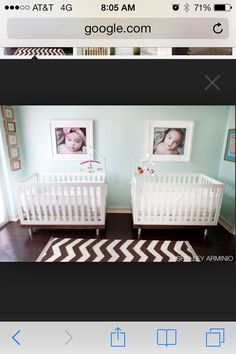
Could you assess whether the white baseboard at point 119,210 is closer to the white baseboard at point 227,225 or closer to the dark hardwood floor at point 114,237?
the dark hardwood floor at point 114,237

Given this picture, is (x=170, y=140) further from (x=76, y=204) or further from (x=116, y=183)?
(x=76, y=204)

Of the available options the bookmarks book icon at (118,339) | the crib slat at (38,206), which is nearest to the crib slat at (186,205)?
the bookmarks book icon at (118,339)

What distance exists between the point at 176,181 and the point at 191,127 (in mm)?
219

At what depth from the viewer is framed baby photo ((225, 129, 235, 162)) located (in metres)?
0.49

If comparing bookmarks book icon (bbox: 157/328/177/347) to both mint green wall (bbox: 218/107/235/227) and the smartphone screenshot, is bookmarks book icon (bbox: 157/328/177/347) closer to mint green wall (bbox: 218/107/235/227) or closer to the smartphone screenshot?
the smartphone screenshot

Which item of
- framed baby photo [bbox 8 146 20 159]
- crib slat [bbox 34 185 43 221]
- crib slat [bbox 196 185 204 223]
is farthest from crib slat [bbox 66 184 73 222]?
crib slat [bbox 196 185 204 223]

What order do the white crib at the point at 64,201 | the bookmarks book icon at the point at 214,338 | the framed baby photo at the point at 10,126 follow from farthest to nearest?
the white crib at the point at 64,201
the framed baby photo at the point at 10,126
the bookmarks book icon at the point at 214,338

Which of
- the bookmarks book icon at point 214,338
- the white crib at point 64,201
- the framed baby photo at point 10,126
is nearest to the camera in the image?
the bookmarks book icon at point 214,338

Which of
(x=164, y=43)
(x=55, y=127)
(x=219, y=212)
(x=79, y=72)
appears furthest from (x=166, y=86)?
(x=219, y=212)

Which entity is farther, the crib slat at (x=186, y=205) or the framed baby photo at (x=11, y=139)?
the crib slat at (x=186, y=205)

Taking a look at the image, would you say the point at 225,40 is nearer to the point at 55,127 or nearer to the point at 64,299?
the point at 55,127

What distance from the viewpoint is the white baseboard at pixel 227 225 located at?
21.9 inches

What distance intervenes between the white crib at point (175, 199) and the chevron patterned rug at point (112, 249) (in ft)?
0.27

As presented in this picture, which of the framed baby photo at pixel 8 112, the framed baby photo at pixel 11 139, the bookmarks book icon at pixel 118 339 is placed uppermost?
the framed baby photo at pixel 8 112
